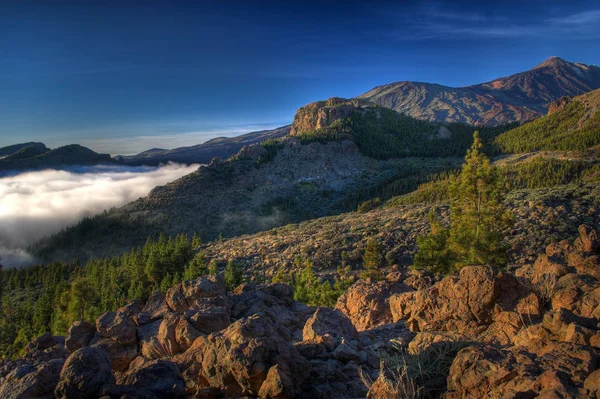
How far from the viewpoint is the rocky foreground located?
19.9 ft

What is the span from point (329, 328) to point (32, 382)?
7.68 m

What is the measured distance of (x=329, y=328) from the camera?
37.3 ft

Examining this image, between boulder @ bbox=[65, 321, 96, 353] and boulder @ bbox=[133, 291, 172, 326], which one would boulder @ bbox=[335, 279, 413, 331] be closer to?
boulder @ bbox=[133, 291, 172, 326]

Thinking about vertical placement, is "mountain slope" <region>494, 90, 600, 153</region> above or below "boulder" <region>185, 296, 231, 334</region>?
above

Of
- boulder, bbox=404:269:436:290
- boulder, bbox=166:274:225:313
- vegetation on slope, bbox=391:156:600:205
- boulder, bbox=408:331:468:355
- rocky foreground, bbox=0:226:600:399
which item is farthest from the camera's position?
vegetation on slope, bbox=391:156:600:205

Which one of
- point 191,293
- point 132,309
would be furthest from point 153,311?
point 191,293

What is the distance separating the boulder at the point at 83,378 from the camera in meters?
7.15

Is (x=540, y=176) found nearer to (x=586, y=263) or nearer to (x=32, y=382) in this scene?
(x=586, y=263)

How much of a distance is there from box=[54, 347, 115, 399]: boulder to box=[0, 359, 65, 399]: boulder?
1.85 ft

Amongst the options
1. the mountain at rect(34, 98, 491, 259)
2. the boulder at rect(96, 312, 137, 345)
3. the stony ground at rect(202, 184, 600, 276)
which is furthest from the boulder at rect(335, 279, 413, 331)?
the mountain at rect(34, 98, 491, 259)

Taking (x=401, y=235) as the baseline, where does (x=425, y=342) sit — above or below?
above

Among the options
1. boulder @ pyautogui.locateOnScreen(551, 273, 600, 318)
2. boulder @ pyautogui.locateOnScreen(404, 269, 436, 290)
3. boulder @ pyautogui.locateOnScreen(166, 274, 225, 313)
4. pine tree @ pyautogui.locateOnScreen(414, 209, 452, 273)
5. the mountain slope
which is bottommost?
pine tree @ pyautogui.locateOnScreen(414, 209, 452, 273)

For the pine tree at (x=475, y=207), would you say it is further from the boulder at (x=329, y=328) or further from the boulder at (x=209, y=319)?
the boulder at (x=209, y=319)

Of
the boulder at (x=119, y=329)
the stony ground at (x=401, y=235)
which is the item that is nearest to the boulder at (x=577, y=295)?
the boulder at (x=119, y=329)
